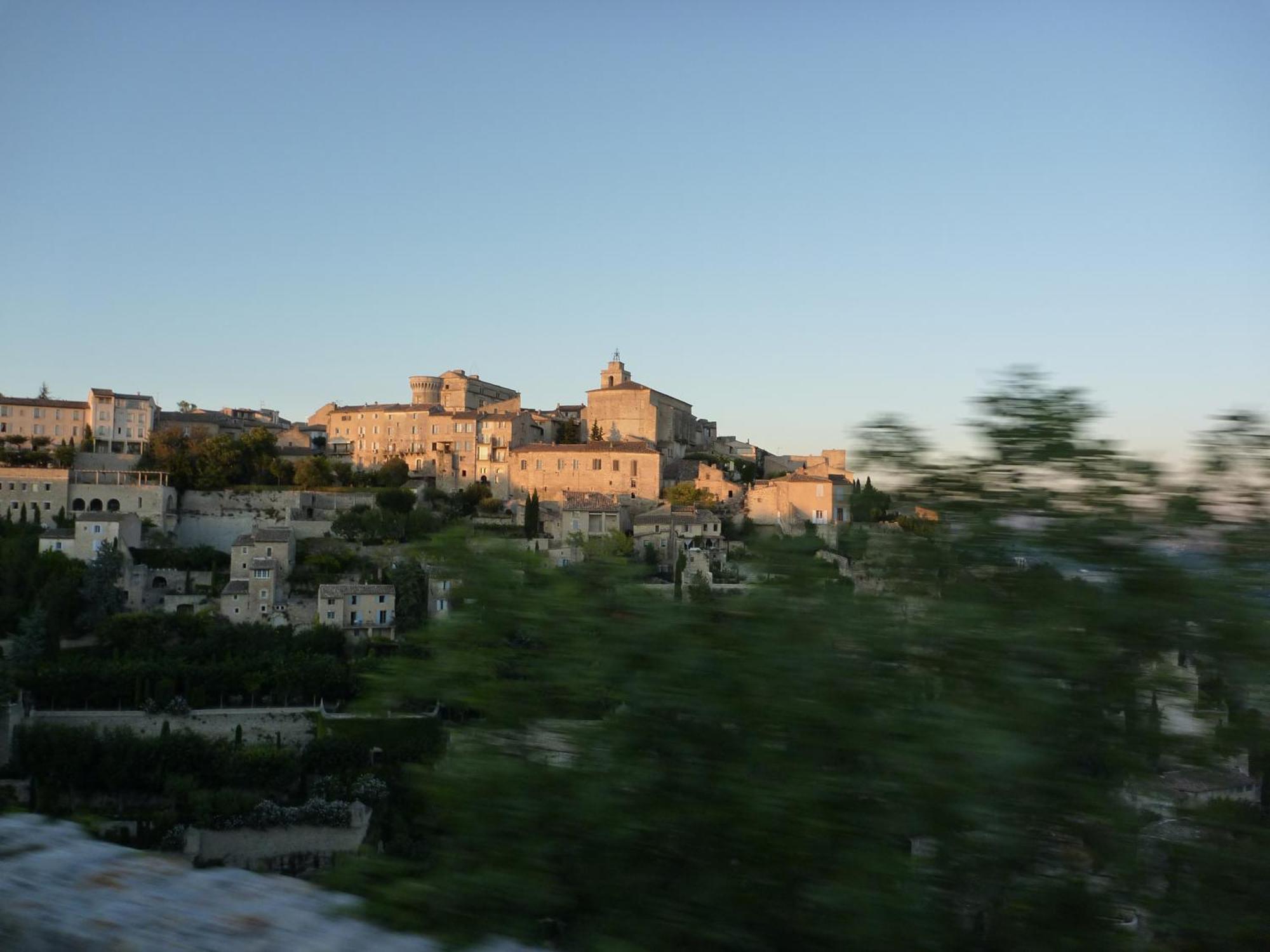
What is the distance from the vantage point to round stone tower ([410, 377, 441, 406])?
53812 millimetres

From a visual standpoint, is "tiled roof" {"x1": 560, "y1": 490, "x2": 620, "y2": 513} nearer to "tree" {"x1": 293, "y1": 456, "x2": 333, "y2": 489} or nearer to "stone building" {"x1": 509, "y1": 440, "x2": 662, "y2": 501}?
"stone building" {"x1": 509, "y1": 440, "x2": 662, "y2": 501}

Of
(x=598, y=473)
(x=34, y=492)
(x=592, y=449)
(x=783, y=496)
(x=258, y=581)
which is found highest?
(x=592, y=449)

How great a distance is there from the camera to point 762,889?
196 centimetres

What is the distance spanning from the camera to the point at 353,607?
2850 cm

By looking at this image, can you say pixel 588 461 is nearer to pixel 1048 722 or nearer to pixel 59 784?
pixel 59 784

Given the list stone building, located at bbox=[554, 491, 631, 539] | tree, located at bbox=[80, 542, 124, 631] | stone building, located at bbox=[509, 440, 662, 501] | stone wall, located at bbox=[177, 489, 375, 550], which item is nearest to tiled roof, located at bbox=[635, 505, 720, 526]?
stone building, located at bbox=[554, 491, 631, 539]

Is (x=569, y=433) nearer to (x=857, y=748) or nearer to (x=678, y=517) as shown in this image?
(x=678, y=517)

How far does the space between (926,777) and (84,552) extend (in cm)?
3642

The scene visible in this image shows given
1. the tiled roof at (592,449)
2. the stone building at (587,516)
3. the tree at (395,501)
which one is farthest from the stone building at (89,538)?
the tiled roof at (592,449)

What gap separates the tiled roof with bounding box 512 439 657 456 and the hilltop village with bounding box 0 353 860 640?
10 cm

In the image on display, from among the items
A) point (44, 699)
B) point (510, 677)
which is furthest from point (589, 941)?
point (44, 699)

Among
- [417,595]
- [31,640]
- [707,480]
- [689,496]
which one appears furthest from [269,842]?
[707,480]

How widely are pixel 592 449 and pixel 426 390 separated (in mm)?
13629

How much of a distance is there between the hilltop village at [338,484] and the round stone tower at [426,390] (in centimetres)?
11
